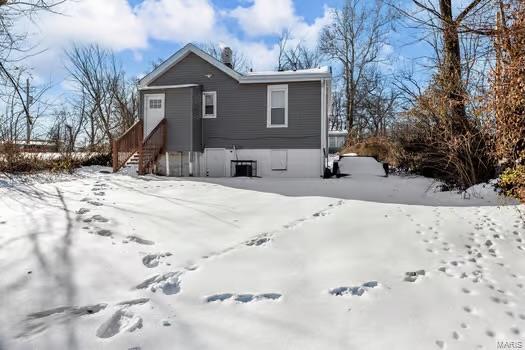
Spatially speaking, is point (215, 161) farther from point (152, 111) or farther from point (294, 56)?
point (294, 56)

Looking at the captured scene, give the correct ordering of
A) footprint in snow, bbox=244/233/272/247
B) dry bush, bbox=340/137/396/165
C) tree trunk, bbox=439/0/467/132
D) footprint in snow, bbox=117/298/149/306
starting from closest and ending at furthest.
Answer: footprint in snow, bbox=117/298/149/306, footprint in snow, bbox=244/233/272/247, tree trunk, bbox=439/0/467/132, dry bush, bbox=340/137/396/165

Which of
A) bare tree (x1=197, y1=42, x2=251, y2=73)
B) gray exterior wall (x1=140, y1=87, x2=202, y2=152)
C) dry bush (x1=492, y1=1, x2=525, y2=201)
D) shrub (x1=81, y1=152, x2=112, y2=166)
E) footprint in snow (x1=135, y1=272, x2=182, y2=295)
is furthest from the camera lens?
bare tree (x1=197, y1=42, x2=251, y2=73)

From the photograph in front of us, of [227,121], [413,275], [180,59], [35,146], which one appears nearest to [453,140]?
[413,275]

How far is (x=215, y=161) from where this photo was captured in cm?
1388

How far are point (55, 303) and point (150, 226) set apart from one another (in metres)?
2.15

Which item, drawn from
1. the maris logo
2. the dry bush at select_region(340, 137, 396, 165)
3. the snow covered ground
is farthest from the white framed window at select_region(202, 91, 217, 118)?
the maris logo

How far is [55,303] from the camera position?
10.0ft

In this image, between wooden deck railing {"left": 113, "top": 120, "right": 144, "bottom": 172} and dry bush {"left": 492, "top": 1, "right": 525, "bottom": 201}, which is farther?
wooden deck railing {"left": 113, "top": 120, "right": 144, "bottom": 172}

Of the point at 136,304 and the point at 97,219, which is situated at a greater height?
the point at 97,219

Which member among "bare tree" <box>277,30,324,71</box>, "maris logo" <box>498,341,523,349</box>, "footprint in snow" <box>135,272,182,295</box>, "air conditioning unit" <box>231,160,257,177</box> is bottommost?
"maris logo" <box>498,341,523,349</box>

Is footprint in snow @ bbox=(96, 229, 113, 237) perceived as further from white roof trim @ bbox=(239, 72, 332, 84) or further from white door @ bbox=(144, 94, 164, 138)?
white door @ bbox=(144, 94, 164, 138)

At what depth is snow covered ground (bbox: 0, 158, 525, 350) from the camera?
2654 millimetres

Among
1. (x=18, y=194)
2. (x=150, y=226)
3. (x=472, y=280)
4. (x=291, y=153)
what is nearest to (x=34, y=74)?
(x=18, y=194)

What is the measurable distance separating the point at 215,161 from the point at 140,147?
2914 mm
